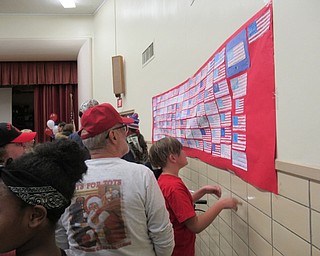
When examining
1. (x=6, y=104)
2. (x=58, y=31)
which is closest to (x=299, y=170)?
(x=58, y=31)

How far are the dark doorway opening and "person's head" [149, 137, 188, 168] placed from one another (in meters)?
6.94

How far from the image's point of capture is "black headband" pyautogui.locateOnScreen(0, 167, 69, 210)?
79 cm

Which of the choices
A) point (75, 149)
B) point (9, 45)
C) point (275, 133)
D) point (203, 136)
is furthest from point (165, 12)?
point (9, 45)

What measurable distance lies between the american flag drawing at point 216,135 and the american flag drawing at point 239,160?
210mm

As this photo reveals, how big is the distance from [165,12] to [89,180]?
2226mm

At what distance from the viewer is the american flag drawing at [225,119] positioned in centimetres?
163

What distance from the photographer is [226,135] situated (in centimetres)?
168

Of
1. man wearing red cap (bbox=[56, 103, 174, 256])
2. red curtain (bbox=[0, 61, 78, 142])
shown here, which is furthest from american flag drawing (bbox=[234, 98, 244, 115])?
red curtain (bbox=[0, 61, 78, 142])

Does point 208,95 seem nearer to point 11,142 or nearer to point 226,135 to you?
point 226,135

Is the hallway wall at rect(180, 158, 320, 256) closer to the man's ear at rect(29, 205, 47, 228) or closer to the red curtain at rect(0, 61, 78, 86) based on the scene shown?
the man's ear at rect(29, 205, 47, 228)

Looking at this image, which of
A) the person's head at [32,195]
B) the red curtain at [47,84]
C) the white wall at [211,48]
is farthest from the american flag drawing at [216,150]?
the red curtain at [47,84]

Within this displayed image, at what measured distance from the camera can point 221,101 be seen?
5.63 feet

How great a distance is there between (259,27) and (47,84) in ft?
A: 22.6

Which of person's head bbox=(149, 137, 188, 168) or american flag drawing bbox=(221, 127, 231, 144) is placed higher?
american flag drawing bbox=(221, 127, 231, 144)
